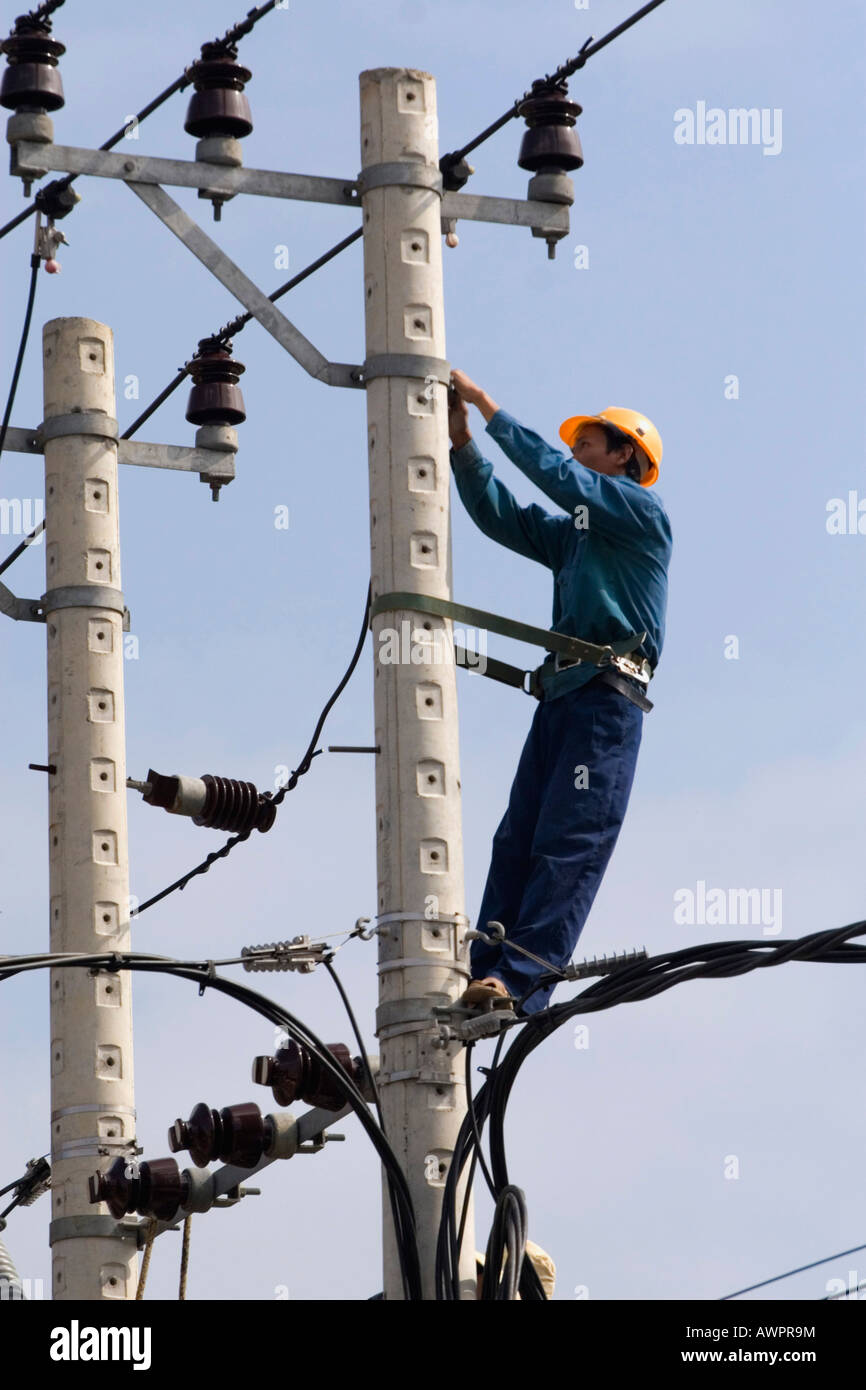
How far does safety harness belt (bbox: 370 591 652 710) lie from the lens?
1048cm

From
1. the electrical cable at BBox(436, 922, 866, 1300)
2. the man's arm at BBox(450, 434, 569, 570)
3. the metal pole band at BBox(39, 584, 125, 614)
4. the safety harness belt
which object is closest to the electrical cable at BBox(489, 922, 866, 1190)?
the electrical cable at BBox(436, 922, 866, 1300)

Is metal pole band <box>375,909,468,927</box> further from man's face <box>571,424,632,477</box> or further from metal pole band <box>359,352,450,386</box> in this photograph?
man's face <box>571,424,632,477</box>

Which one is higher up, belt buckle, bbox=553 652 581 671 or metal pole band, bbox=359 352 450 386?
metal pole band, bbox=359 352 450 386

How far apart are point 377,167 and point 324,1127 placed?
3598mm

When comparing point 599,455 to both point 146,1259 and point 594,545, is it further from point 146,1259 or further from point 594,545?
point 146,1259

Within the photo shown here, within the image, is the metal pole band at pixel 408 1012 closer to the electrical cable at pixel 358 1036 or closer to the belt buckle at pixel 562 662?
the electrical cable at pixel 358 1036

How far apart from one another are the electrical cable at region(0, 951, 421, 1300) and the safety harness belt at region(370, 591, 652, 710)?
136 centimetres

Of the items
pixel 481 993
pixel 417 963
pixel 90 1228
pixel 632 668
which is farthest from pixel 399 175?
pixel 90 1228

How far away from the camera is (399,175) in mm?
10812

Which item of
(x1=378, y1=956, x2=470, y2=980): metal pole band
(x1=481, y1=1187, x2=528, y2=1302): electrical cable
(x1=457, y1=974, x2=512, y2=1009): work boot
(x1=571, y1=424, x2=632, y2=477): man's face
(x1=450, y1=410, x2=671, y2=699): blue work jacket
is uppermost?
(x1=571, y1=424, x2=632, y2=477): man's face

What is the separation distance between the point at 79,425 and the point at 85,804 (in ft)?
5.40

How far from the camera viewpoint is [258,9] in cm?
1152
